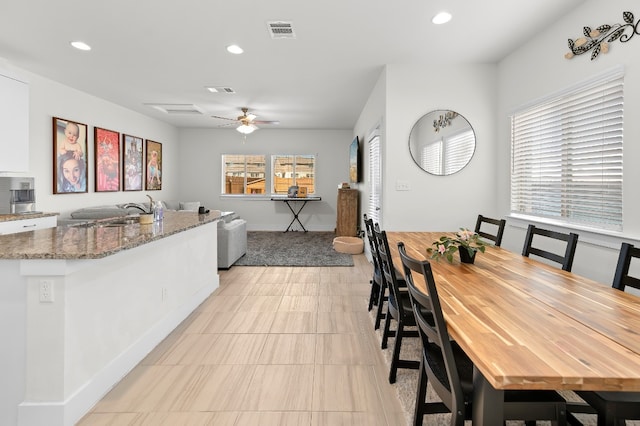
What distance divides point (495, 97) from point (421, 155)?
3.57 feet

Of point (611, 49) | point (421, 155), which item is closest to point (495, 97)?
point (421, 155)

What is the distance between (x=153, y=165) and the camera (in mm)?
7730

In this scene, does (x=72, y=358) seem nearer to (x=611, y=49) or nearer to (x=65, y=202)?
(x=611, y=49)

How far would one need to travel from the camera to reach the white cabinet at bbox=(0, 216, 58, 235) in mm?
3528

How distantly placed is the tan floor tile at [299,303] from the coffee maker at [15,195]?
321 cm

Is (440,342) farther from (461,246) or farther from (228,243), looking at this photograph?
(228,243)

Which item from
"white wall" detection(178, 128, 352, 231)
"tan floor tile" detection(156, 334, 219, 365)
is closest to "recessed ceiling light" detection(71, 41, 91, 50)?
"tan floor tile" detection(156, 334, 219, 365)

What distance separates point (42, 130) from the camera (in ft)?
15.4

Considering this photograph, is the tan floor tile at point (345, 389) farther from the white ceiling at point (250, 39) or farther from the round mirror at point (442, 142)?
the white ceiling at point (250, 39)

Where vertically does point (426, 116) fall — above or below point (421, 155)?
above

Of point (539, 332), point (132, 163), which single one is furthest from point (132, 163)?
point (539, 332)

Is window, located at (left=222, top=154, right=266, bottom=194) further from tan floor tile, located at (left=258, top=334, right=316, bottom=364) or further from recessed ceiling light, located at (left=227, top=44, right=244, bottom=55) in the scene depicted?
tan floor tile, located at (left=258, top=334, right=316, bottom=364)

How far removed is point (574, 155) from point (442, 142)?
1424 mm

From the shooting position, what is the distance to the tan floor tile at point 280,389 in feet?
6.17
